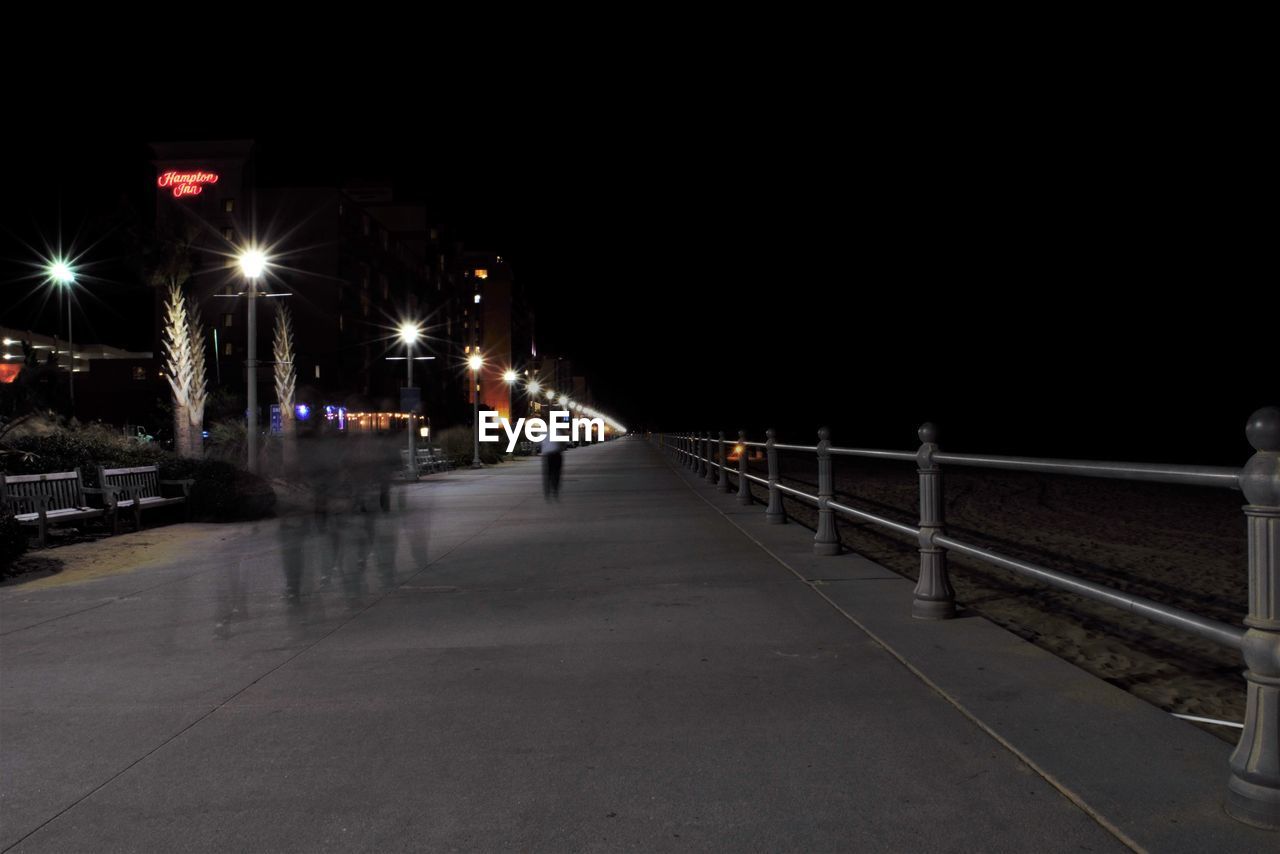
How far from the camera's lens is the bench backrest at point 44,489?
1080 cm

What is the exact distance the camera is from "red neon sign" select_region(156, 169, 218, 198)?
2771 inches

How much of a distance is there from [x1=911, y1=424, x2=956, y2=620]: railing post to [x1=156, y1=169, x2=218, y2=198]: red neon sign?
7615 centimetres

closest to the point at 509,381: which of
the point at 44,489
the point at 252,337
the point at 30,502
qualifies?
the point at 252,337

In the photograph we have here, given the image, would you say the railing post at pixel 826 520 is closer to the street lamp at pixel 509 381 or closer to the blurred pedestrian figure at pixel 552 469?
the blurred pedestrian figure at pixel 552 469

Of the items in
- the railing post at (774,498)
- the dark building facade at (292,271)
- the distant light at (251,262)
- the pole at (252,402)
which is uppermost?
the dark building facade at (292,271)

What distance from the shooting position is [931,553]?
604 cm

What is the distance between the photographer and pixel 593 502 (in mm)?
17328

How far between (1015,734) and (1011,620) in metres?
3.72

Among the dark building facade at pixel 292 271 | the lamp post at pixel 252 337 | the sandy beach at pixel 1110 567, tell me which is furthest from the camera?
the dark building facade at pixel 292 271

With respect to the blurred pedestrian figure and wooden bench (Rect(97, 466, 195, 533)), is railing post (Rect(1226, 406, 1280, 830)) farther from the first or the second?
the blurred pedestrian figure

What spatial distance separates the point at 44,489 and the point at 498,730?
10.6 meters

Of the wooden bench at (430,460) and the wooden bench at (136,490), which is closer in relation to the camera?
the wooden bench at (136,490)

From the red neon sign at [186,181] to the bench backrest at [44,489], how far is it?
66.5 meters

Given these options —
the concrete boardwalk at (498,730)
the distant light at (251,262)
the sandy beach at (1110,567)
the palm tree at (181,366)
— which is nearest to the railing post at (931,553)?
the concrete boardwalk at (498,730)
